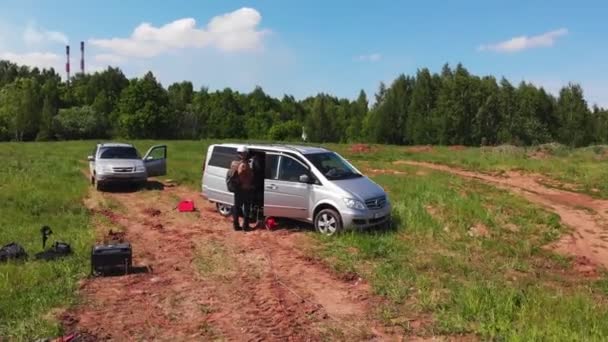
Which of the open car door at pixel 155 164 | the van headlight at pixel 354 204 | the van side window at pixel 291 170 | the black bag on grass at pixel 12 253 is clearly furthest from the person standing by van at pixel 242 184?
the open car door at pixel 155 164

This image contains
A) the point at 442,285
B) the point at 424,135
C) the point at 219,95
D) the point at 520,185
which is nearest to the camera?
the point at 442,285

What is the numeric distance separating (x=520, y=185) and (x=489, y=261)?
14.4 m

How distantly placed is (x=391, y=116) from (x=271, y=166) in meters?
79.5

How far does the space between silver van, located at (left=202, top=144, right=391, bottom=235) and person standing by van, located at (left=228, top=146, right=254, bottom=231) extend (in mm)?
449

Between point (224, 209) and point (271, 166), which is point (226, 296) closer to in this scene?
point (271, 166)

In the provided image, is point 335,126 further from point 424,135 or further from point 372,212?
point 372,212

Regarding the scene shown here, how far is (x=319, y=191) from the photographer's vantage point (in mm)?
12078

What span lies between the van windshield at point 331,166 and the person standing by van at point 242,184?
1.39m

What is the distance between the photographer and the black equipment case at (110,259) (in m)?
8.68

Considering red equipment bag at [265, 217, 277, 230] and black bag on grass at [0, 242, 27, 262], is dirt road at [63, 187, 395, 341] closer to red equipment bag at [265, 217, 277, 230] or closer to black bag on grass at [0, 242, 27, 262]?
red equipment bag at [265, 217, 277, 230]

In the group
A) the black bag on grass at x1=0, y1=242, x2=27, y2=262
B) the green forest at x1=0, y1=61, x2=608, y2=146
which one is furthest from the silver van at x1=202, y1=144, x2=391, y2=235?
the green forest at x1=0, y1=61, x2=608, y2=146

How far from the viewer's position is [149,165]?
21.5m

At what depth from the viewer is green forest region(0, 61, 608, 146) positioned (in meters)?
81.6

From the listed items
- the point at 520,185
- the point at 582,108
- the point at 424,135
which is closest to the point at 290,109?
the point at 424,135
